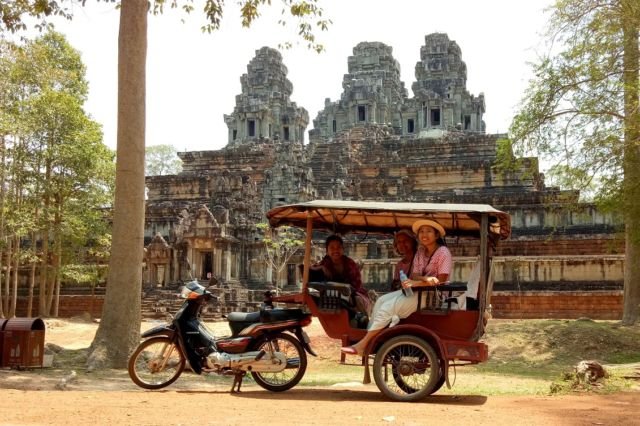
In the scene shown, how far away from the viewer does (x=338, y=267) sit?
877cm

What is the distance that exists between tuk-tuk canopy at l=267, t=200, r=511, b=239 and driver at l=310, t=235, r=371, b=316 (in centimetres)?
45

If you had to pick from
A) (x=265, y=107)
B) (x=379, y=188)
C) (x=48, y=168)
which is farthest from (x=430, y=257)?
(x=265, y=107)

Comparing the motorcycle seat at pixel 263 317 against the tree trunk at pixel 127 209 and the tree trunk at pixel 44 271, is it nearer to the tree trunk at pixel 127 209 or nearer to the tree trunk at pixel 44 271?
the tree trunk at pixel 127 209

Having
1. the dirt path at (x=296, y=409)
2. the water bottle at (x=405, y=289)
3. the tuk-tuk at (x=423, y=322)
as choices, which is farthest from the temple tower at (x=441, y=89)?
the dirt path at (x=296, y=409)

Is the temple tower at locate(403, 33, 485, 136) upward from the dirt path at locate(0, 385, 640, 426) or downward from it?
upward

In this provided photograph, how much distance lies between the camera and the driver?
8680mm

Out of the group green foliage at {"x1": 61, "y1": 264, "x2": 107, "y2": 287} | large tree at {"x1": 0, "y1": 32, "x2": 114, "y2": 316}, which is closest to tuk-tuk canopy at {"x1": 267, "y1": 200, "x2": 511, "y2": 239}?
large tree at {"x1": 0, "y1": 32, "x2": 114, "y2": 316}

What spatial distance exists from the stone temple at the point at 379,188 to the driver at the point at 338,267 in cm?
1084

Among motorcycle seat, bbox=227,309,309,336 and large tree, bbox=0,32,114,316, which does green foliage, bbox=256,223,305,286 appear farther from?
motorcycle seat, bbox=227,309,309,336

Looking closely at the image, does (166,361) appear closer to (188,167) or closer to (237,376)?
(237,376)

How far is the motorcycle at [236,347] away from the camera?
8227 mm

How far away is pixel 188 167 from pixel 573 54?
3374 cm

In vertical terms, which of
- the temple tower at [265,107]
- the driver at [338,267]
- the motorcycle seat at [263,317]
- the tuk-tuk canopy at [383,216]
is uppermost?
the temple tower at [265,107]

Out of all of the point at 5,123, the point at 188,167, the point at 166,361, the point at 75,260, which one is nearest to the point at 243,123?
the point at 188,167
